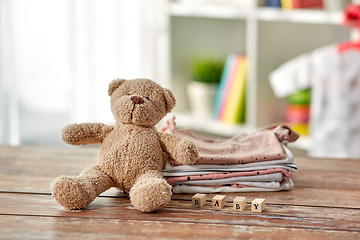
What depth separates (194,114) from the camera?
94.7 inches

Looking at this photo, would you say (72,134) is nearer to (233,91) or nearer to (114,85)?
(114,85)

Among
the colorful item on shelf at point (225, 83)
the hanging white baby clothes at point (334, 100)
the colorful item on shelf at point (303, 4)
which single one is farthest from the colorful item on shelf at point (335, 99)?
the colorful item on shelf at point (225, 83)

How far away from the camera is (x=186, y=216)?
67 cm

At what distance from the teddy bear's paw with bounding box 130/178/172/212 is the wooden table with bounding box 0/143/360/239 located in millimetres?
17

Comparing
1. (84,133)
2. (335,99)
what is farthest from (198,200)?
(335,99)

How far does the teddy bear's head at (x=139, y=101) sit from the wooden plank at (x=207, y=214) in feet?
0.50

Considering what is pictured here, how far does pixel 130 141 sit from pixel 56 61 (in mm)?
1236

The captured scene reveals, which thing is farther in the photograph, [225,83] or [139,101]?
[225,83]

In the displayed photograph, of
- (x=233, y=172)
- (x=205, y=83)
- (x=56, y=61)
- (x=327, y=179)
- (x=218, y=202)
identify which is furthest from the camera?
(x=205, y=83)

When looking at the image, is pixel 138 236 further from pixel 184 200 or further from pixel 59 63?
pixel 59 63

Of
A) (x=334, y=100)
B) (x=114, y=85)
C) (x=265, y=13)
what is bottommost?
(x=334, y=100)

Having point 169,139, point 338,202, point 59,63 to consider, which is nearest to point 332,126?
point 338,202

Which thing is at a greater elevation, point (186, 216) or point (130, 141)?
point (130, 141)

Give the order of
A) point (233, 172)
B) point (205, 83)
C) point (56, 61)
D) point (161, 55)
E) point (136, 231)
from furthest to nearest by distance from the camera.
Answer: point (161, 55), point (205, 83), point (56, 61), point (233, 172), point (136, 231)
